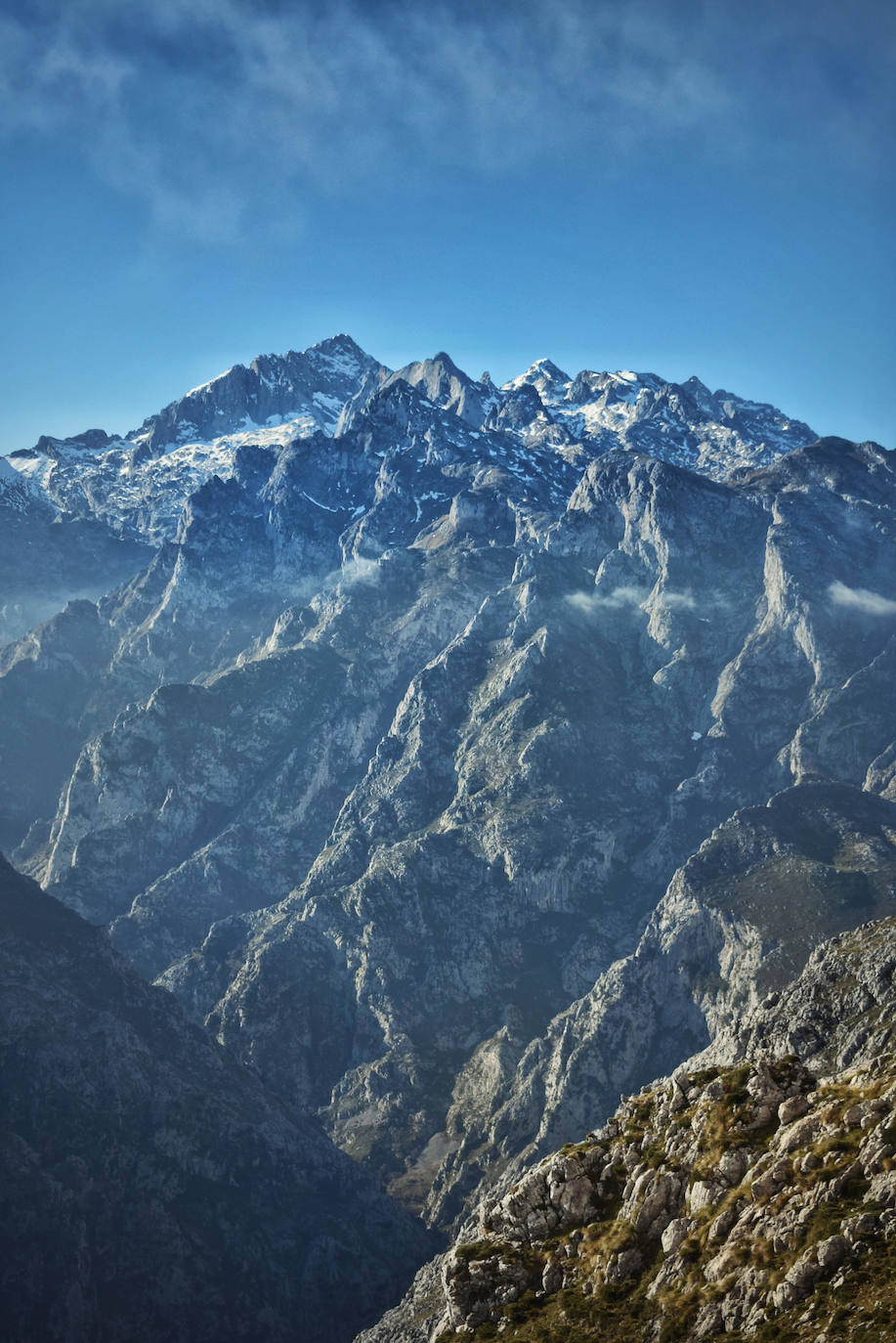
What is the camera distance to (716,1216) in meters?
90.4

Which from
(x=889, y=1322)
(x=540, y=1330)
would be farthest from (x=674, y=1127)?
(x=889, y=1322)

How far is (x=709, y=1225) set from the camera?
3548 inches

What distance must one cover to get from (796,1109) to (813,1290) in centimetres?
2126

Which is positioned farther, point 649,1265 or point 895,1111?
point 649,1265

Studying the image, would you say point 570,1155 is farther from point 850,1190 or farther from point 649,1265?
point 850,1190

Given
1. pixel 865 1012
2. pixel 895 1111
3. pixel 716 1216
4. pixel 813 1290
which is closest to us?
pixel 813 1290

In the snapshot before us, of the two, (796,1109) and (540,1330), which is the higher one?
(796,1109)

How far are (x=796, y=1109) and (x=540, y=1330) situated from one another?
31.1 metres

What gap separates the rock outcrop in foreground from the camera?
76.6 metres

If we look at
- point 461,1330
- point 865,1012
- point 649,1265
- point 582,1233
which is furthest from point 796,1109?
point 865,1012

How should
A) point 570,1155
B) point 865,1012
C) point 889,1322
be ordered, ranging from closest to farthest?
point 889,1322, point 570,1155, point 865,1012

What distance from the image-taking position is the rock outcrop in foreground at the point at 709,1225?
251ft

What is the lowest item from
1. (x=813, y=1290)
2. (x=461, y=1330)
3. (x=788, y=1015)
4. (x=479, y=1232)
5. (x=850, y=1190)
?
(x=461, y=1330)

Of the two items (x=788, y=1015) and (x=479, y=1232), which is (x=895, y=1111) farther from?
(x=788, y=1015)
